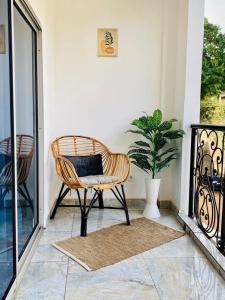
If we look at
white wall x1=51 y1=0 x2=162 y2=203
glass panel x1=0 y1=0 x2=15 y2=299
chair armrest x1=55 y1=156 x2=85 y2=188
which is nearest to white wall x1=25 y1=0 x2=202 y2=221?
white wall x1=51 y1=0 x2=162 y2=203

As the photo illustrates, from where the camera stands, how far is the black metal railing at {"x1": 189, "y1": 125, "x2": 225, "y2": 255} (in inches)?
96.6

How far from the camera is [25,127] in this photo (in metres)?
2.23

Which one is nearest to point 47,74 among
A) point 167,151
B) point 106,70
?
point 106,70

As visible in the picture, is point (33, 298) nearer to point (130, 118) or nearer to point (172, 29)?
point (130, 118)

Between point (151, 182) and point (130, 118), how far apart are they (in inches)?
31.6

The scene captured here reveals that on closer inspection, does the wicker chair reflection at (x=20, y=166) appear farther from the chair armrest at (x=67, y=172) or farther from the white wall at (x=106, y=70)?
the white wall at (x=106, y=70)

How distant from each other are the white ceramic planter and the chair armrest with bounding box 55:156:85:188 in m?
0.83

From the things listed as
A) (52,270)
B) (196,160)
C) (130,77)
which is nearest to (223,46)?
(130,77)

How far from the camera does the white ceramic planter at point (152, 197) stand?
128 inches

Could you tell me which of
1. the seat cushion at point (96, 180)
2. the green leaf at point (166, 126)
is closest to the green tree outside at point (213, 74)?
the green leaf at point (166, 126)

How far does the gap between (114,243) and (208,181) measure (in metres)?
0.99

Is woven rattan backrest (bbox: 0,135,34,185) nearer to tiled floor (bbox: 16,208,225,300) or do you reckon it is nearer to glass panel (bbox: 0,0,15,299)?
glass panel (bbox: 0,0,15,299)

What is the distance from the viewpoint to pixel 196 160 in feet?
10.1

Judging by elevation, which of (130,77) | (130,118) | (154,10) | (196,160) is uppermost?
(154,10)
